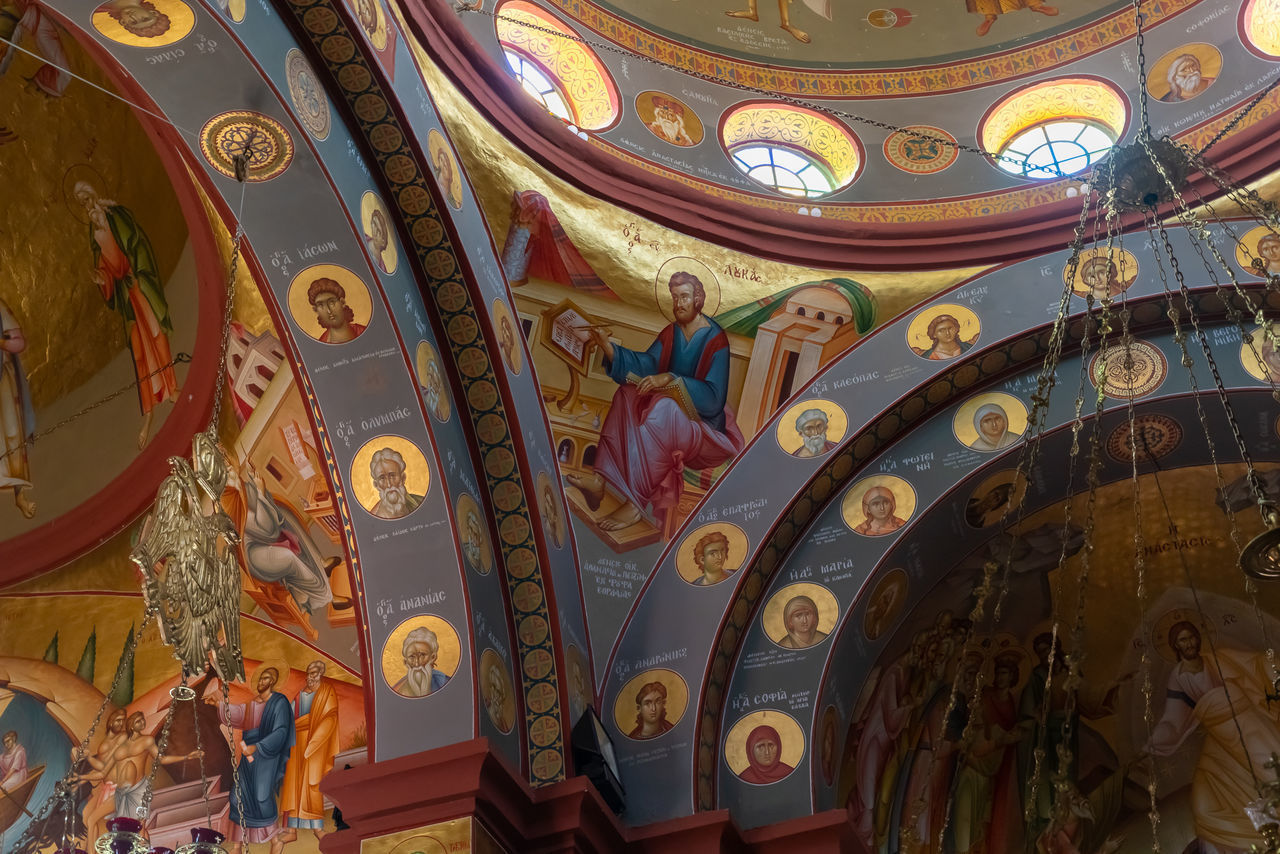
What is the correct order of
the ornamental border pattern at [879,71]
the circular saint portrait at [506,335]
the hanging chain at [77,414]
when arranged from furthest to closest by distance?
the ornamental border pattern at [879,71] < the hanging chain at [77,414] < the circular saint portrait at [506,335]

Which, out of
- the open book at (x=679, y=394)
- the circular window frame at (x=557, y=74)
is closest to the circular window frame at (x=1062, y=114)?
the circular window frame at (x=557, y=74)

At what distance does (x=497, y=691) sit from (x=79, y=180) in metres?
4.52

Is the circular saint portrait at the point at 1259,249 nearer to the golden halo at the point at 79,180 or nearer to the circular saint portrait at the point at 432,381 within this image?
the circular saint portrait at the point at 432,381

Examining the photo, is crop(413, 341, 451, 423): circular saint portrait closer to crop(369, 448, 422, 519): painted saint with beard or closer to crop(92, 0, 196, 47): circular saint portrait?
crop(369, 448, 422, 519): painted saint with beard

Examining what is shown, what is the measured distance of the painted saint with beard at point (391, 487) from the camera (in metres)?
9.55

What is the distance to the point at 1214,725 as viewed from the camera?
507 inches

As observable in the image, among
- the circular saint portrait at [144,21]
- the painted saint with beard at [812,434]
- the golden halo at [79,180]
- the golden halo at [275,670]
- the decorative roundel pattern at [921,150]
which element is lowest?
the golden halo at [275,670]

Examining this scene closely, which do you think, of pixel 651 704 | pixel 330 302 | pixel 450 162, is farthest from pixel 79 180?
pixel 651 704

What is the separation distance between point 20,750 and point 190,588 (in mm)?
4680

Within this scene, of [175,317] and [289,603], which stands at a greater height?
[175,317]

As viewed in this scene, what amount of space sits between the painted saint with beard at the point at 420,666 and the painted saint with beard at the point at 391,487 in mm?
747

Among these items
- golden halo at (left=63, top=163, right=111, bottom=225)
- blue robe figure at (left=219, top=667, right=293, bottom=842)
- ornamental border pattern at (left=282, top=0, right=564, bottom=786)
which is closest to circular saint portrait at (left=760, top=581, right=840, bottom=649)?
ornamental border pattern at (left=282, top=0, right=564, bottom=786)

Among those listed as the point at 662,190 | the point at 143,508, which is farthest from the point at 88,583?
the point at 662,190

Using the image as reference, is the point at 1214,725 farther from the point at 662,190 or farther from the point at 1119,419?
the point at 662,190
